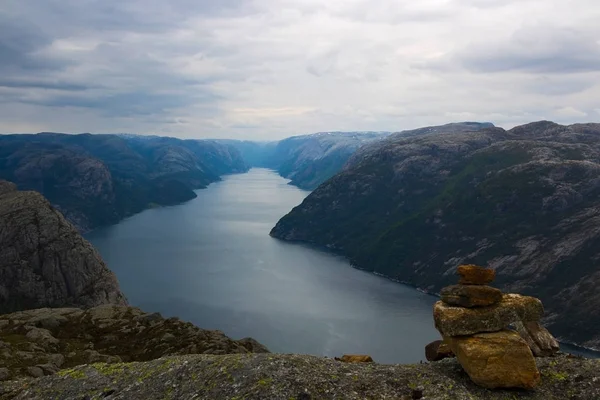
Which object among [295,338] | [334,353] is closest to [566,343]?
[334,353]

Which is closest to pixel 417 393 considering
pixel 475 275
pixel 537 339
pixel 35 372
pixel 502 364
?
pixel 502 364

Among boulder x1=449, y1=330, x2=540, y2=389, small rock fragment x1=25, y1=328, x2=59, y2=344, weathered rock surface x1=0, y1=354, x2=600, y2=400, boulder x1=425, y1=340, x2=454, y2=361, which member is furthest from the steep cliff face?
boulder x1=449, y1=330, x2=540, y2=389

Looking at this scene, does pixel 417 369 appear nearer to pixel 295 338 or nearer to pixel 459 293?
pixel 459 293

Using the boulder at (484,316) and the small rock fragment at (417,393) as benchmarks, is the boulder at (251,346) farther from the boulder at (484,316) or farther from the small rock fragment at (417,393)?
the boulder at (484,316)

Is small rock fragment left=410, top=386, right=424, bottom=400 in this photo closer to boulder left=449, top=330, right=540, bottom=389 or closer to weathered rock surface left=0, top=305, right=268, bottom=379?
boulder left=449, top=330, right=540, bottom=389

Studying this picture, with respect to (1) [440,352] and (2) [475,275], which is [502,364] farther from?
(1) [440,352]

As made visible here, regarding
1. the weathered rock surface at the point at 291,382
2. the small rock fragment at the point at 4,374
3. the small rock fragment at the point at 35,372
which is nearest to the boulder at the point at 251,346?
the small rock fragment at the point at 35,372
